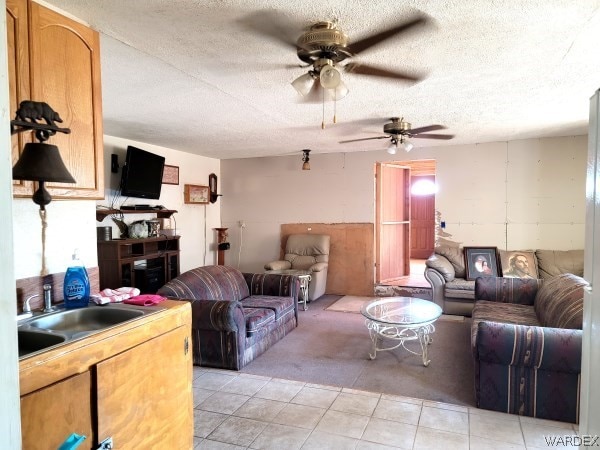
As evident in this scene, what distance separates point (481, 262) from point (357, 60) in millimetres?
3918

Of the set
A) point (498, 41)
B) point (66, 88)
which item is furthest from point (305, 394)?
point (498, 41)

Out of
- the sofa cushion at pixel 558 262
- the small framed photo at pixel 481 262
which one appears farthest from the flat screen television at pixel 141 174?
the sofa cushion at pixel 558 262

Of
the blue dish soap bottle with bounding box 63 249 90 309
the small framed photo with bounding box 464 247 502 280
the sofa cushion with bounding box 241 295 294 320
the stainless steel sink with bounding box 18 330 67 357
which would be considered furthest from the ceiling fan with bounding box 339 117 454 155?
the stainless steel sink with bounding box 18 330 67 357

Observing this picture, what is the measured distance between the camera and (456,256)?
538 centimetres

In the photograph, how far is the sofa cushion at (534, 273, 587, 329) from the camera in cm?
261

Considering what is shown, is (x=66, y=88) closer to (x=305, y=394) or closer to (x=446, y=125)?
(x=305, y=394)

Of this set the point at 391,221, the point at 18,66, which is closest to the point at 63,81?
the point at 18,66

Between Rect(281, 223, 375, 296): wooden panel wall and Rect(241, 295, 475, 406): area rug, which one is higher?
Rect(281, 223, 375, 296): wooden panel wall

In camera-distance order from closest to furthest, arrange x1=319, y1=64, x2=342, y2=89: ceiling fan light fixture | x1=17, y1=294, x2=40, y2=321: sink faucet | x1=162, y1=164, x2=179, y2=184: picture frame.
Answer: x1=17, y1=294, x2=40, y2=321: sink faucet, x1=319, y1=64, x2=342, y2=89: ceiling fan light fixture, x1=162, y1=164, x2=179, y2=184: picture frame

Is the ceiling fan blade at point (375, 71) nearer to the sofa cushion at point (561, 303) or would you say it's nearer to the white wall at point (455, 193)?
the sofa cushion at point (561, 303)

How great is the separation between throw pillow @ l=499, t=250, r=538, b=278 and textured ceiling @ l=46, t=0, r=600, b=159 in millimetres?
1657

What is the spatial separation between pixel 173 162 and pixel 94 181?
4.34 metres

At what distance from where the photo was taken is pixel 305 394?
2.82 m

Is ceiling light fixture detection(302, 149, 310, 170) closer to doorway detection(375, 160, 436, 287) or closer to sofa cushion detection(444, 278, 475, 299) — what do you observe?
doorway detection(375, 160, 436, 287)
